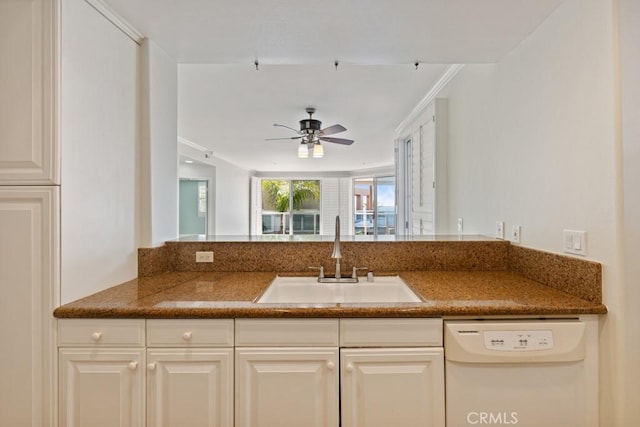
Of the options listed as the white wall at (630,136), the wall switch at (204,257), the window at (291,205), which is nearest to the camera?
the white wall at (630,136)

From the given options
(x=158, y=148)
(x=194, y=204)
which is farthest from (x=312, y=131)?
(x=194, y=204)

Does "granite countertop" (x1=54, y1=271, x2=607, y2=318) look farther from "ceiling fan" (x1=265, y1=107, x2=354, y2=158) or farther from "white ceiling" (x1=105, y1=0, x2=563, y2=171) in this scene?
"ceiling fan" (x1=265, y1=107, x2=354, y2=158)

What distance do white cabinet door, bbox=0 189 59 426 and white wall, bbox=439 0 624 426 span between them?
2.10 m

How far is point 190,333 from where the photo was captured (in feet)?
4.13

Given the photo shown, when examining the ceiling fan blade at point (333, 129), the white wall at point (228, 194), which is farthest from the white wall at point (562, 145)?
the white wall at point (228, 194)

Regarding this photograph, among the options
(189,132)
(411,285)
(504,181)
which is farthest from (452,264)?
(189,132)

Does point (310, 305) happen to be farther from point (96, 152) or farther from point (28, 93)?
point (28, 93)

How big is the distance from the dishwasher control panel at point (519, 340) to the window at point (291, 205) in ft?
25.3

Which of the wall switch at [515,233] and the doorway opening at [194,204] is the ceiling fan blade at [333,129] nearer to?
the wall switch at [515,233]

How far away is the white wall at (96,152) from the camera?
1.31 m

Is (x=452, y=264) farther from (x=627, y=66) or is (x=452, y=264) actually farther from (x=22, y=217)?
(x=22, y=217)

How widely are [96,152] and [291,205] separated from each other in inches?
295

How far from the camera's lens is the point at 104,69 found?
151cm

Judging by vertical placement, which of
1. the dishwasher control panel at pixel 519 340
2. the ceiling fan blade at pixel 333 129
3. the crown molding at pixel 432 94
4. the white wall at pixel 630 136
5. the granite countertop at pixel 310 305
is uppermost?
the crown molding at pixel 432 94
